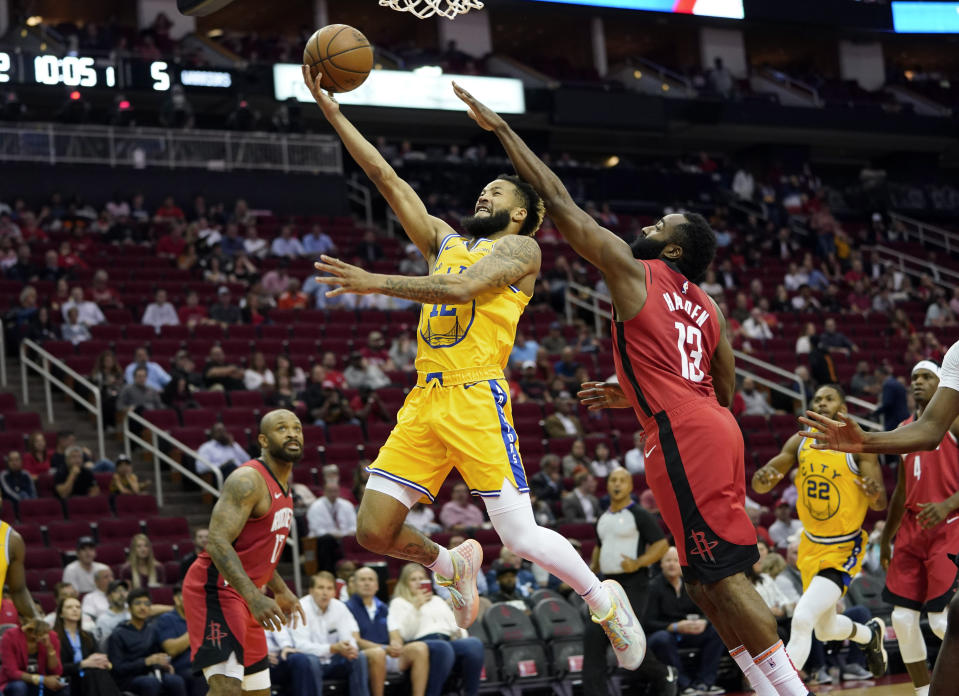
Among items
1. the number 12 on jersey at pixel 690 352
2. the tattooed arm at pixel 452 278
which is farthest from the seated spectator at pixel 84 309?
the number 12 on jersey at pixel 690 352

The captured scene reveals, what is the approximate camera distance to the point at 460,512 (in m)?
13.9

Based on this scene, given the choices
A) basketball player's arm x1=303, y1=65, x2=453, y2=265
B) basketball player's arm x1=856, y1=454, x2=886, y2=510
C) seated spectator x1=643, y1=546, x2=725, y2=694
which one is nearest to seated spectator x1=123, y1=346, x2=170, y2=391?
seated spectator x1=643, y1=546, x2=725, y2=694

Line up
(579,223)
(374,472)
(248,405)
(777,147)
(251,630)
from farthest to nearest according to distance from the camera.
A: (777,147) < (248,405) < (251,630) < (374,472) < (579,223)

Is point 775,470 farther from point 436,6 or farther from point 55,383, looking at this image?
point 55,383

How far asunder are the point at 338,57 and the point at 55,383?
10.5 meters

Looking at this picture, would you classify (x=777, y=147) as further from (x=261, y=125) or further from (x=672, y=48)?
(x=261, y=125)

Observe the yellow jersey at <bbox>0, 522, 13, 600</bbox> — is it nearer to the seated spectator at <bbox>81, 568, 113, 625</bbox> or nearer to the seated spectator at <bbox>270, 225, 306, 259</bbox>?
the seated spectator at <bbox>81, 568, 113, 625</bbox>

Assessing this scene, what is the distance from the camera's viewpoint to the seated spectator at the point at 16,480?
12602 mm

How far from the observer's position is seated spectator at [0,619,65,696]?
8.89 m

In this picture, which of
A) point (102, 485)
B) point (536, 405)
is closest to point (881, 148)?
point (536, 405)

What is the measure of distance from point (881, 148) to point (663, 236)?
30.2 m

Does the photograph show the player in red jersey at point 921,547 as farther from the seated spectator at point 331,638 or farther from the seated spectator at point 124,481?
the seated spectator at point 124,481

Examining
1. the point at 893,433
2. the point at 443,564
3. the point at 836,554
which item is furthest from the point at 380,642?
the point at 893,433

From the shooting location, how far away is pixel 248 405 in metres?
15.3
